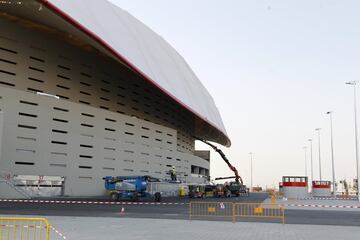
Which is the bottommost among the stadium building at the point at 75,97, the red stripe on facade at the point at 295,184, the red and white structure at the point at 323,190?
the red and white structure at the point at 323,190

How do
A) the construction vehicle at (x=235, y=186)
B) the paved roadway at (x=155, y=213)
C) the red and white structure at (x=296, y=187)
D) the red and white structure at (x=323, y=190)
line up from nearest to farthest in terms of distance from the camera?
1. the paved roadway at (x=155, y=213)
2. the red and white structure at (x=296, y=187)
3. the construction vehicle at (x=235, y=186)
4. the red and white structure at (x=323, y=190)

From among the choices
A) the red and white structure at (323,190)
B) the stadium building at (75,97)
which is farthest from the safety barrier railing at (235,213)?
the red and white structure at (323,190)

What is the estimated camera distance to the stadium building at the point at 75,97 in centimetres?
3462

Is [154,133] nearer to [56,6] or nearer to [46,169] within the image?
[46,169]

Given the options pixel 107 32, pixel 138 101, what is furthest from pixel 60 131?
pixel 138 101

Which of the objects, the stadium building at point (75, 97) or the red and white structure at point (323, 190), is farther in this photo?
the red and white structure at point (323, 190)

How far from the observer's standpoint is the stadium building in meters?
34.6

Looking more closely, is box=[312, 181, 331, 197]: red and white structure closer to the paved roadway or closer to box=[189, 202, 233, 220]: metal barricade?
the paved roadway

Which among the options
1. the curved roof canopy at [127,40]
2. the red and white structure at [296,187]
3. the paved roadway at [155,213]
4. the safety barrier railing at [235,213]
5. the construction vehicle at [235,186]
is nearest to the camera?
the safety barrier railing at [235,213]

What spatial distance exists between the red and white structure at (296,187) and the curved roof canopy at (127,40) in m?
15.6

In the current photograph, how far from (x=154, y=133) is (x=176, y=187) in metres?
14.6

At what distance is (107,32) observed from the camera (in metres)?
38.5

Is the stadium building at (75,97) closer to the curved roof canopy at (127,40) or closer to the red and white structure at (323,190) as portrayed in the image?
the curved roof canopy at (127,40)

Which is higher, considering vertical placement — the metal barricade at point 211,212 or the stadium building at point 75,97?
the stadium building at point 75,97
